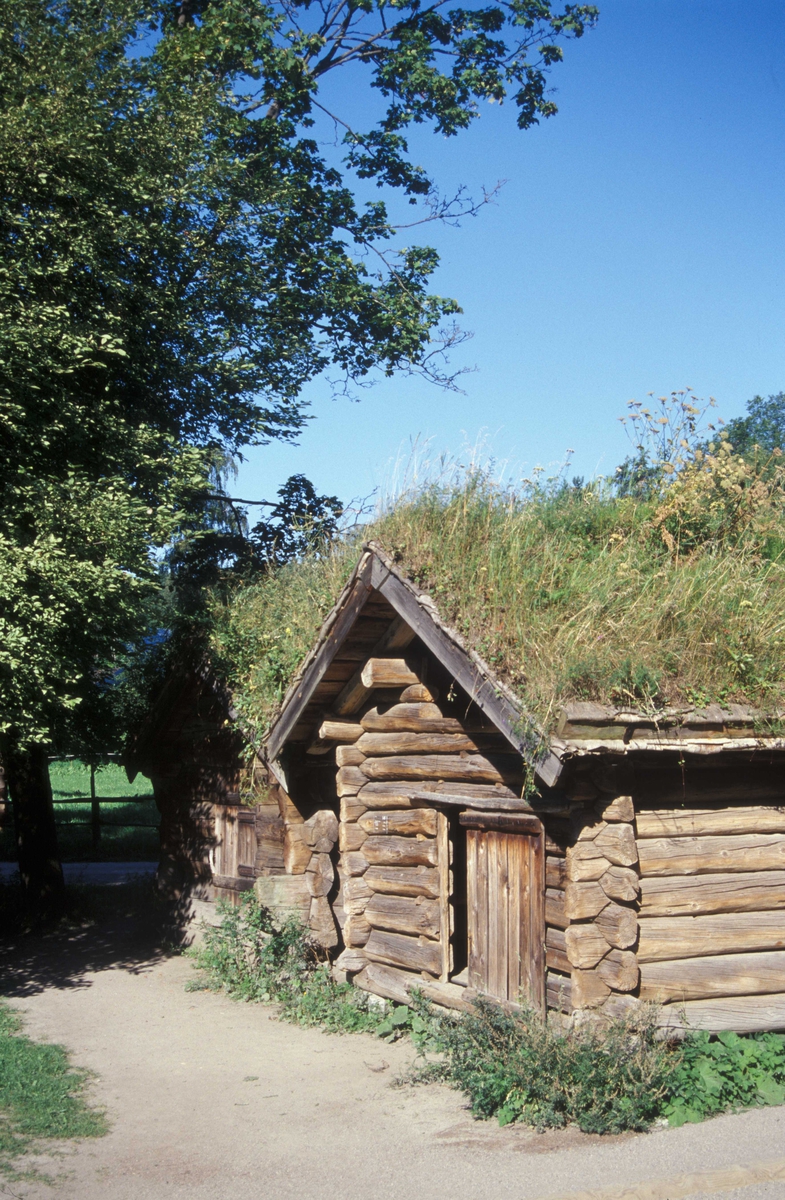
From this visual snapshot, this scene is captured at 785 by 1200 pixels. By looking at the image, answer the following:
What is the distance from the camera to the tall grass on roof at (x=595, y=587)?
7.15 meters

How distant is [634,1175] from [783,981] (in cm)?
237

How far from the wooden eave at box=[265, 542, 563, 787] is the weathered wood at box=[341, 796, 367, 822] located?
0.89 meters

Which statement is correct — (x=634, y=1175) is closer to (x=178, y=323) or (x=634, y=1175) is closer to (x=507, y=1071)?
(x=507, y=1071)

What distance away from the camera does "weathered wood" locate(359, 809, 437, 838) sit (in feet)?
30.4

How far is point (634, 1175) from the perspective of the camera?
593 centimetres

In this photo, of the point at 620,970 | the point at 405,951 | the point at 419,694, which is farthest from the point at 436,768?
the point at 620,970

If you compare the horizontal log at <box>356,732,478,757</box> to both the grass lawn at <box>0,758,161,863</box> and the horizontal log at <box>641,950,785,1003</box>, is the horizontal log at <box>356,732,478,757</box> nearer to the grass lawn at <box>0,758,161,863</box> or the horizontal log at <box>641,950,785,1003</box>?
the horizontal log at <box>641,950,785,1003</box>

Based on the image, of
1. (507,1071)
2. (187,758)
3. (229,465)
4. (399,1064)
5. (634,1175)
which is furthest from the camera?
(229,465)

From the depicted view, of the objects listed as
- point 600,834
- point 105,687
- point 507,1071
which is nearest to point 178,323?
point 105,687

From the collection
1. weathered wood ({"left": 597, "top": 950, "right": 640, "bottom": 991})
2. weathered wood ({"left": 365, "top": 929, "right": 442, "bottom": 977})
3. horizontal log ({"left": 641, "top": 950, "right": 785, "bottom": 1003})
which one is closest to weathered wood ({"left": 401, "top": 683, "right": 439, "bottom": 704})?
weathered wood ({"left": 365, "top": 929, "right": 442, "bottom": 977})

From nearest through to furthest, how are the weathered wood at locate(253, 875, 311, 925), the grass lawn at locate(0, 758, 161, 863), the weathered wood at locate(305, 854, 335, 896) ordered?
the weathered wood at locate(305, 854, 335, 896) < the weathered wood at locate(253, 875, 311, 925) < the grass lawn at locate(0, 758, 161, 863)

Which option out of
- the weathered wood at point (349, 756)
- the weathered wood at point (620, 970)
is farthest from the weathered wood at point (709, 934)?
the weathered wood at point (349, 756)

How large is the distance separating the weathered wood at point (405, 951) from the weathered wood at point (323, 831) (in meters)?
1.24

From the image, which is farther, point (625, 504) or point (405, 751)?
point (625, 504)
